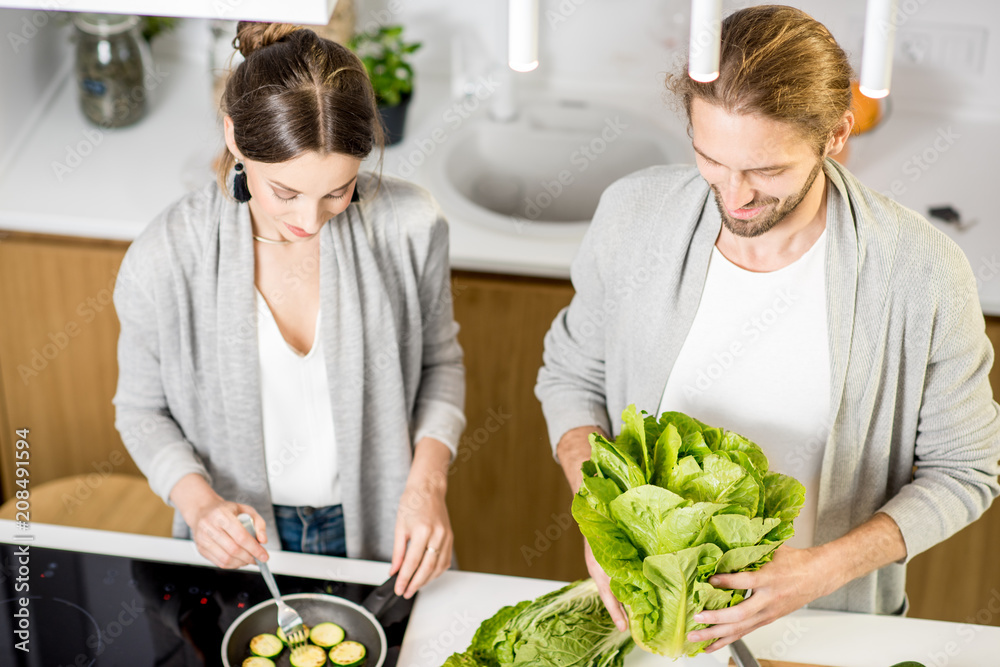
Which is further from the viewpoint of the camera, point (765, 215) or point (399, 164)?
point (399, 164)

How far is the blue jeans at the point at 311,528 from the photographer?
61.6 inches

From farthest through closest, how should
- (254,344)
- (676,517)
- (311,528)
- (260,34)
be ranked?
1. (311,528)
2. (254,344)
3. (260,34)
4. (676,517)

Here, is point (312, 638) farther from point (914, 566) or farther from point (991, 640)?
point (914, 566)

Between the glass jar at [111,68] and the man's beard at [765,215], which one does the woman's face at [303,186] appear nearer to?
the man's beard at [765,215]

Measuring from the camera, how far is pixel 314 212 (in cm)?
126

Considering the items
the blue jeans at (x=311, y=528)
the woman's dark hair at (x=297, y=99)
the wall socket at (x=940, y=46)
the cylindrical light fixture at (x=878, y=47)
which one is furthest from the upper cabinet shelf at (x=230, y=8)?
the wall socket at (x=940, y=46)

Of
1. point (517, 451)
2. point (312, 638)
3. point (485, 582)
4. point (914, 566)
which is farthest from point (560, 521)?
point (312, 638)

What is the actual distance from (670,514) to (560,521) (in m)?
1.29

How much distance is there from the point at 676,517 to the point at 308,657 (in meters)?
0.51

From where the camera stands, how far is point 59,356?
7.45ft

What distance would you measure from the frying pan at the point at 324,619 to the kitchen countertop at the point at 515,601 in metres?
0.04

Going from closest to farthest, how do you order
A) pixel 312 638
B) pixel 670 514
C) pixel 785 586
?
1. pixel 670 514
2. pixel 785 586
3. pixel 312 638

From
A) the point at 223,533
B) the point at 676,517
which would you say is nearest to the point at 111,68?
the point at 223,533

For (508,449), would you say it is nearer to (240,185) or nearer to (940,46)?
(240,185)
